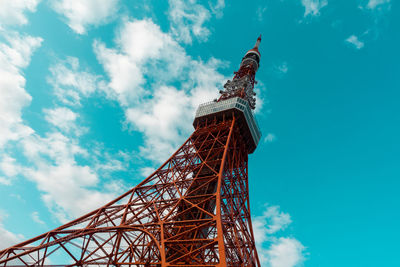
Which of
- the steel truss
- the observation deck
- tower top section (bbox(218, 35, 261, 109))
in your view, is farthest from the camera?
tower top section (bbox(218, 35, 261, 109))

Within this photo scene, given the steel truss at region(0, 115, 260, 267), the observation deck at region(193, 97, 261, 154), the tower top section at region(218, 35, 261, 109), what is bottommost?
the steel truss at region(0, 115, 260, 267)

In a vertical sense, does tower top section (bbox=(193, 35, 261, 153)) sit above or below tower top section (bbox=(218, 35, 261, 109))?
below

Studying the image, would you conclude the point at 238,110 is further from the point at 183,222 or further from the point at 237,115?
the point at 183,222

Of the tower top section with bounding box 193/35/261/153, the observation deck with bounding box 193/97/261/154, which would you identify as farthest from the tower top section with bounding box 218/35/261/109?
the observation deck with bounding box 193/97/261/154

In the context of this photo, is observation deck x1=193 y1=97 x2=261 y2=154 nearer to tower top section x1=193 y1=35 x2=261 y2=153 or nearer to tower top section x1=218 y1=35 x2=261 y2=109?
tower top section x1=193 y1=35 x2=261 y2=153

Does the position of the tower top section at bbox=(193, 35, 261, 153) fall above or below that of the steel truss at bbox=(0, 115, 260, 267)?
above

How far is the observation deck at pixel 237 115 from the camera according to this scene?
28406mm

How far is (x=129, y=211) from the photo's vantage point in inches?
814

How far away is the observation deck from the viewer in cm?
2841

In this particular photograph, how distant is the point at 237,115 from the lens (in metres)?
28.3

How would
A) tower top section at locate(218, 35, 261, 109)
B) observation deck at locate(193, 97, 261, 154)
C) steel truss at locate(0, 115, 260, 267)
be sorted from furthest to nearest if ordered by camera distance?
tower top section at locate(218, 35, 261, 109)
observation deck at locate(193, 97, 261, 154)
steel truss at locate(0, 115, 260, 267)

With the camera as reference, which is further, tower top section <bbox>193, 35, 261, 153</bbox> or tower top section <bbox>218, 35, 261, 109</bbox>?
tower top section <bbox>218, 35, 261, 109</bbox>

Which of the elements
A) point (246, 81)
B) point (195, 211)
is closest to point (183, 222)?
point (195, 211)

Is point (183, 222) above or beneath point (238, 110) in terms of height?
beneath
